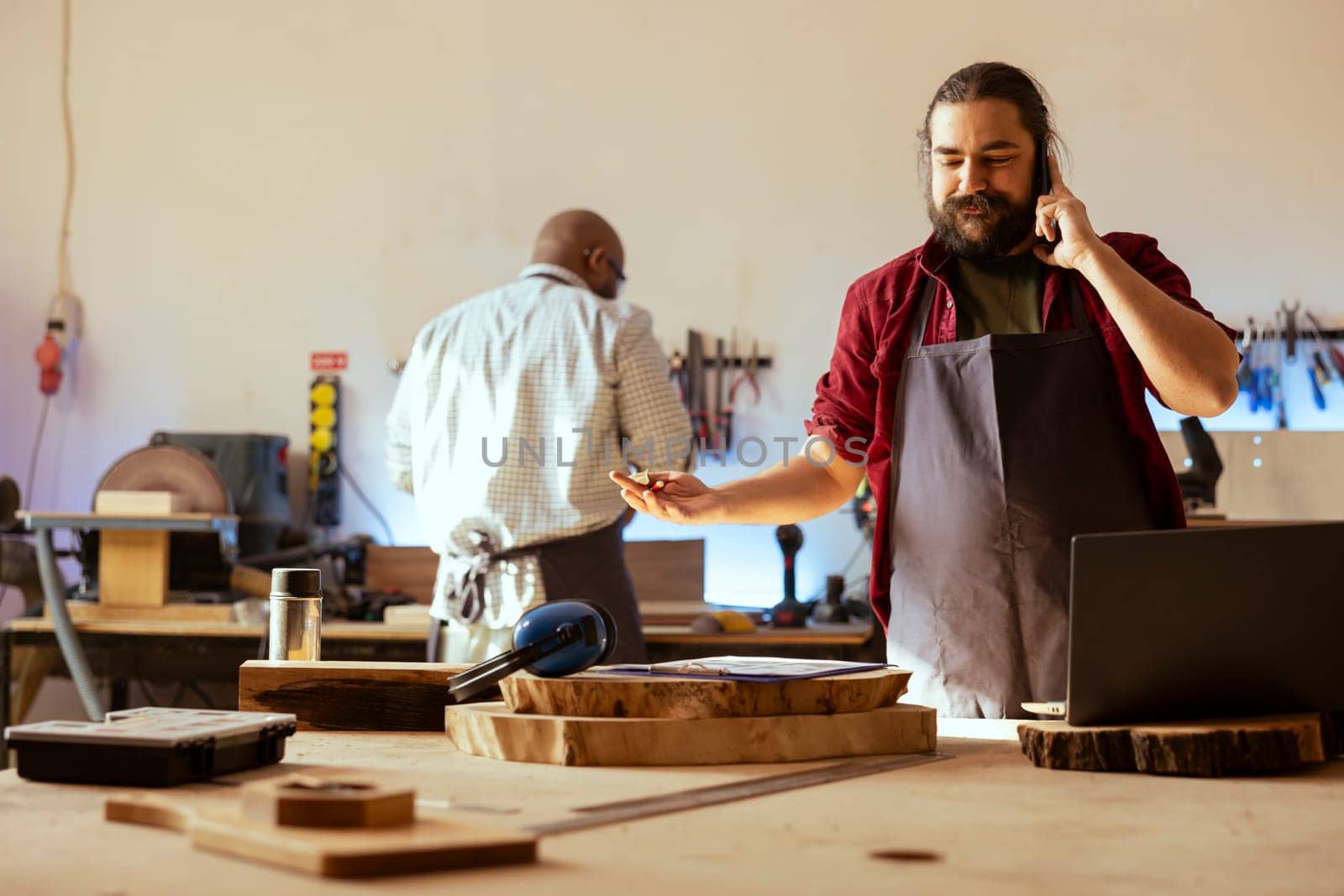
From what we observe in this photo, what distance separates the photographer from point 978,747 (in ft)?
4.20

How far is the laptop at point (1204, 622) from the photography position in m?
1.10

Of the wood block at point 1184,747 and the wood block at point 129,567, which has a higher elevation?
the wood block at point 129,567

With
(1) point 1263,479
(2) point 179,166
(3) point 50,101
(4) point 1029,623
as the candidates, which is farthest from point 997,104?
(3) point 50,101

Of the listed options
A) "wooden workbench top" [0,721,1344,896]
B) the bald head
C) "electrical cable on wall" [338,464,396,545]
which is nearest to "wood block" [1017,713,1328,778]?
"wooden workbench top" [0,721,1344,896]

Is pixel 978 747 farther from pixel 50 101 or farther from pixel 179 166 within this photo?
pixel 50 101

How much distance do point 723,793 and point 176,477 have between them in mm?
3059

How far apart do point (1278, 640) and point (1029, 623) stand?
0.66 m

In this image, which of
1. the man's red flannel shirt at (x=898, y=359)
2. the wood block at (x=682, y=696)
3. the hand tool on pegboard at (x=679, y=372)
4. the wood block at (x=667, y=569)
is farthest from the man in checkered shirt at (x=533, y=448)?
the wood block at (x=682, y=696)

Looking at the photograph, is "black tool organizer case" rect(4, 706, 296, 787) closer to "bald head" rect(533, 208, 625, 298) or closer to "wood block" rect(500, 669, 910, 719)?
"wood block" rect(500, 669, 910, 719)

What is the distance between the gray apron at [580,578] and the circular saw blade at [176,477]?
118 centimetres

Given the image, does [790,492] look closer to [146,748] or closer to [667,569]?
[146,748]

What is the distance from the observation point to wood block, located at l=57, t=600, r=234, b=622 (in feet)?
11.8

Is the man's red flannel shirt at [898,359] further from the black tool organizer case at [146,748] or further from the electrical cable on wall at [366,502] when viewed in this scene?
the electrical cable on wall at [366,502]

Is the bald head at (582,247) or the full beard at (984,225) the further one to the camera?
the bald head at (582,247)
